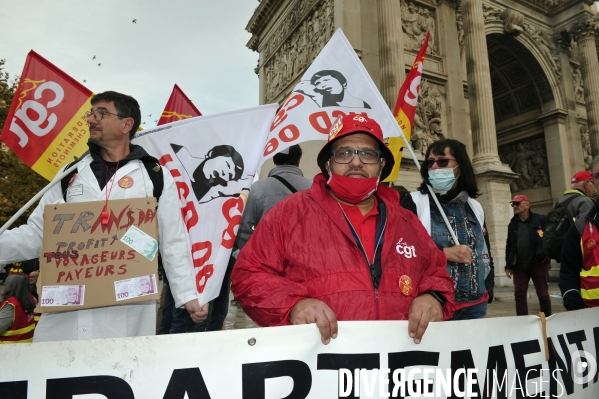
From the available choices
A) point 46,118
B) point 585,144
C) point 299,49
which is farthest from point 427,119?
point 46,118

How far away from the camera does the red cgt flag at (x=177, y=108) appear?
4636mm

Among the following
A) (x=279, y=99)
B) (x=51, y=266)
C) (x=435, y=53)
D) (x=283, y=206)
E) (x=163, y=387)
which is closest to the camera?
(x=163, y=387)

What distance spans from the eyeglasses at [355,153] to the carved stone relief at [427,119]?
1154 cm

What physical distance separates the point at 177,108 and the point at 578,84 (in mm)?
21276

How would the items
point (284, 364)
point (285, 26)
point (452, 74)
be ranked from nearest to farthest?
point (284, 364) → point (452, 74) → point (285, 26)

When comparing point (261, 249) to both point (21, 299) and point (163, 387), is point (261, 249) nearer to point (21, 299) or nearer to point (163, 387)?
point (163, 387)

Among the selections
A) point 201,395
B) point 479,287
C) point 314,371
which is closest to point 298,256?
point 314,371

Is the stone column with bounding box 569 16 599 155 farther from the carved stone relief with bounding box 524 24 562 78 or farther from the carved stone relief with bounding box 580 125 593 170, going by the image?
the carved stone relief with bounding box 524 24 562 78

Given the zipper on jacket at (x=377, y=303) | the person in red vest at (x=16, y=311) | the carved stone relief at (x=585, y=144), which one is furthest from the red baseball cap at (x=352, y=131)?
the carved stone relief at (x=585, y=144)

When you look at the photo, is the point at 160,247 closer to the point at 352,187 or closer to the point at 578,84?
the point at 352,187

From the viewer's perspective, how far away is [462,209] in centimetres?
308

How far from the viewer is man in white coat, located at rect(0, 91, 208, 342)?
218cm

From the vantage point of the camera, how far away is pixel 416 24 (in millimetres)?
14383

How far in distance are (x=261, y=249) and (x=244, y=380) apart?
0.51 meters
